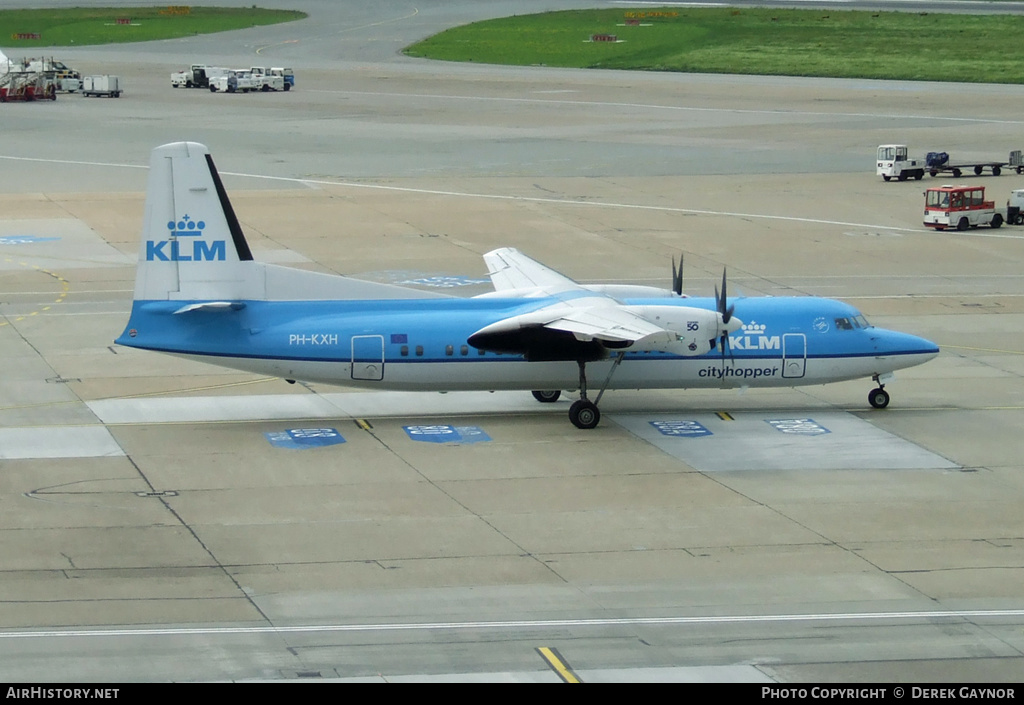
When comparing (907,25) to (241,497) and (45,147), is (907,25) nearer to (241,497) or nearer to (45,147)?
(45,147)

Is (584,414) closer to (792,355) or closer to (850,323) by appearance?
(792,355)

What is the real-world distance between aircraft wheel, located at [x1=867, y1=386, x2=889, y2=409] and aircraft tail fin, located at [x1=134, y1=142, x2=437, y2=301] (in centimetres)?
1463

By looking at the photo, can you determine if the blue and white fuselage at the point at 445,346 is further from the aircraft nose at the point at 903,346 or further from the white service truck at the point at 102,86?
the white service truck at the point at 102,86

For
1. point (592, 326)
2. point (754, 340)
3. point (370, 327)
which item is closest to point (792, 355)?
point (754, 340)

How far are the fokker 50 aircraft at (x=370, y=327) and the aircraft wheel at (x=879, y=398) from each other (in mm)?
2469

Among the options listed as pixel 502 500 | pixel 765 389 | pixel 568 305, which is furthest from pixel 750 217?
pixel 502 500

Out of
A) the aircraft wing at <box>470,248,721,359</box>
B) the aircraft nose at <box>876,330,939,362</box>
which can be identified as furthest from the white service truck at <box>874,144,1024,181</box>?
the aircraft wing at <box>470,248,721,359</box>

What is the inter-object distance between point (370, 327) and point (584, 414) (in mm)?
5456

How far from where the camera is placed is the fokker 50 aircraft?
3328 cm

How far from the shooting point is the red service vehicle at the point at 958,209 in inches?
2422

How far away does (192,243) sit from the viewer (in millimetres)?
33438

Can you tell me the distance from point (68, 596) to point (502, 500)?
8.91m

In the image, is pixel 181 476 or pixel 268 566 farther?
pixel 181 476

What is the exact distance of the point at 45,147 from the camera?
8438 cm
